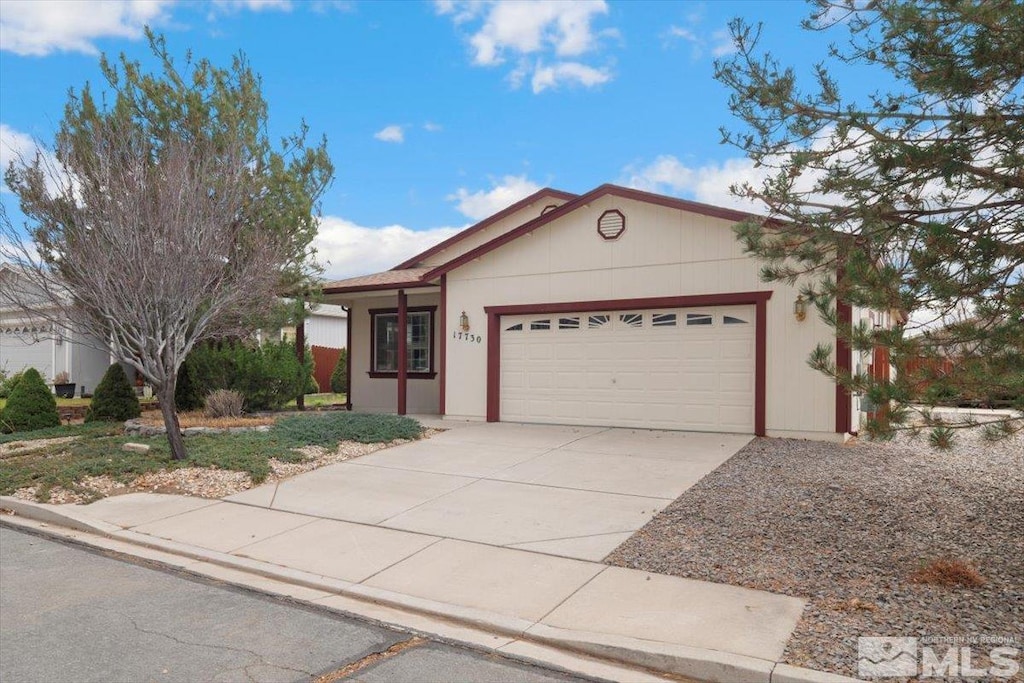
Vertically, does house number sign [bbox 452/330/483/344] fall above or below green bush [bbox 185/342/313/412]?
above

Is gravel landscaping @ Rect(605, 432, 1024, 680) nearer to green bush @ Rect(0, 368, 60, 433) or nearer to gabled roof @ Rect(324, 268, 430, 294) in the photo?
gabled roof @ Rect(324, 268, 430, 294)

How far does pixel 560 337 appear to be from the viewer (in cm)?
1363

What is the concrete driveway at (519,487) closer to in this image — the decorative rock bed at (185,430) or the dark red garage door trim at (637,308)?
the dark red garage door trim at (637,308)

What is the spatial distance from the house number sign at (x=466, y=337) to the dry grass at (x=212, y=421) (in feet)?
12.7

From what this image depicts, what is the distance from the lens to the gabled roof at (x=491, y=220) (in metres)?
16.9

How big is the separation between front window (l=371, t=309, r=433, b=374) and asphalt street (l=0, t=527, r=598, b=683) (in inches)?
440

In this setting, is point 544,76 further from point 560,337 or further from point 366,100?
point 560,337

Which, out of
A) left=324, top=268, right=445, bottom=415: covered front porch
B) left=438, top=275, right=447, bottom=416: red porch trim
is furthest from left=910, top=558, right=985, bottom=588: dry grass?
left=324, top=268, right=445, bottom=415: covered front porch

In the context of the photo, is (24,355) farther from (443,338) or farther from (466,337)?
(466,337)

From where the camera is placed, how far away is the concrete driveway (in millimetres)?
7004

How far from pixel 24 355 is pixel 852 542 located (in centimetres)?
2506

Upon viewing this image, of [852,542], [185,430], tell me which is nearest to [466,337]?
[185,430]

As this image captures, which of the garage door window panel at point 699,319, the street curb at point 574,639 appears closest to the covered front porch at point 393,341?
the garage door window panel at point 699,319

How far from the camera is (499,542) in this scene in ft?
21.7
